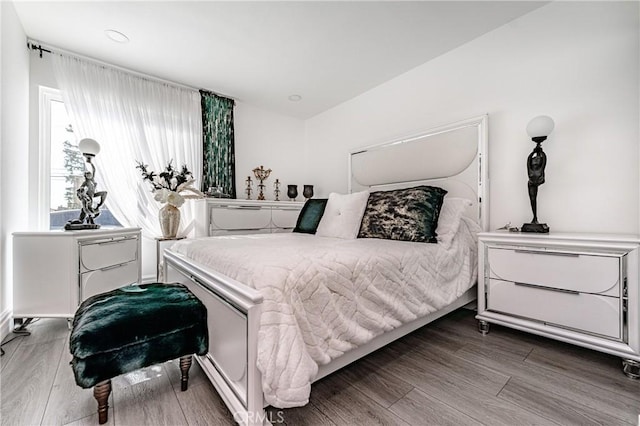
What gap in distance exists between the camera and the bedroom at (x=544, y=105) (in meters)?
1.79

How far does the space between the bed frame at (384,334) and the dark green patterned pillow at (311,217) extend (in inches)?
32.3

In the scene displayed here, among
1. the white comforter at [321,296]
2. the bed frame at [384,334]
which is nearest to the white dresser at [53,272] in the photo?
the bed frame at [384,334]

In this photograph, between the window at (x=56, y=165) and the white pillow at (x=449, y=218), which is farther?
the window at (x=56, y=165)

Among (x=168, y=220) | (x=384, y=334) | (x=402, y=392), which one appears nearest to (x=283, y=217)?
(x=168, y=220)

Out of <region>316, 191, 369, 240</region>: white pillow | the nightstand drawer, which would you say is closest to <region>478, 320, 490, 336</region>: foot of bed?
the nightstand drawer

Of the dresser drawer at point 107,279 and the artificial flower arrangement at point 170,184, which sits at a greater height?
the artificial flower arrangement at point 170,184

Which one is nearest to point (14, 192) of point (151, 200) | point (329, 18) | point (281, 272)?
point (151, 200)

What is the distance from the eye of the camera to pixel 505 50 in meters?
2.29

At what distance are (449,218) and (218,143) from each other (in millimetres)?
2954

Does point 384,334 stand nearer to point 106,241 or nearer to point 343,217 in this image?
point 343,217

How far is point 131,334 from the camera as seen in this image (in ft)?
3.62

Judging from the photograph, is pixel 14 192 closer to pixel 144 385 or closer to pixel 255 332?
pixel 144 385

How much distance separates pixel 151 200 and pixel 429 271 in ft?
9.94

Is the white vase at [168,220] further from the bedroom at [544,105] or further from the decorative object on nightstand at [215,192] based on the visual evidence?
the bedroom at [544,105]
